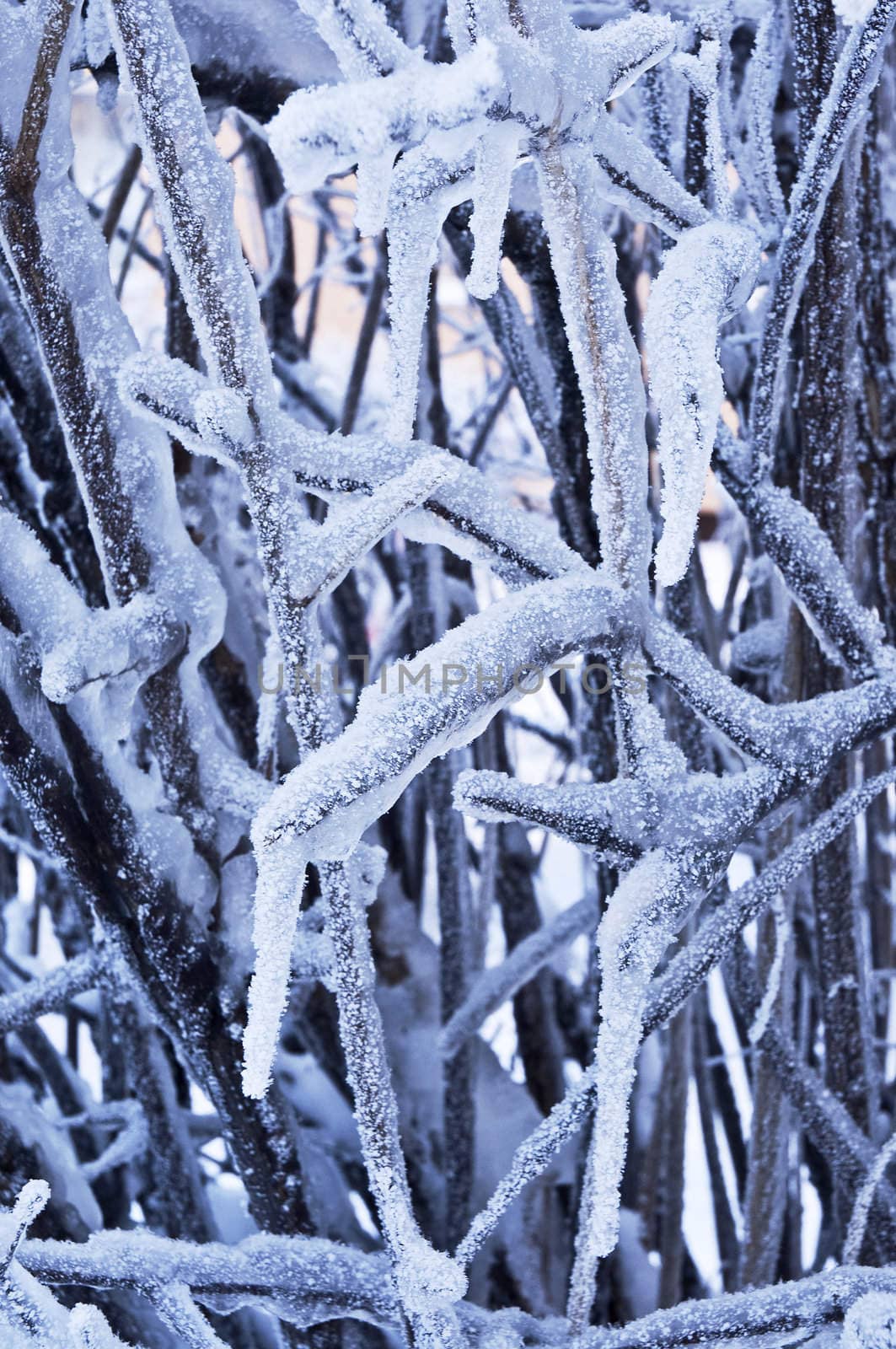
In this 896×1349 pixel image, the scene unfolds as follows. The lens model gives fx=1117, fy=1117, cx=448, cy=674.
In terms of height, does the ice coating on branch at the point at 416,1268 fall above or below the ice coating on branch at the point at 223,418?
below

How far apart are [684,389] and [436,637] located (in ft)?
1.48

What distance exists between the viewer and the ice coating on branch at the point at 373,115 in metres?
0.21

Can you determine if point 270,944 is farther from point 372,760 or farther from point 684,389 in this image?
point 684,389

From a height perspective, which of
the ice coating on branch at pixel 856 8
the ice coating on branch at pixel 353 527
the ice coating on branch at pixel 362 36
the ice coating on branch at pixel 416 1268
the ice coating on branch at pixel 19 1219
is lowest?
the ice coating on branch at pixel 416 1268

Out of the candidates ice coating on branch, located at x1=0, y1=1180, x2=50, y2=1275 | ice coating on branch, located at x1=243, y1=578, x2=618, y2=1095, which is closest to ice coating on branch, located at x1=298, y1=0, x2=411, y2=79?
ice coating on branch, located at x1=243, y1=578, x2=618, y2=1095

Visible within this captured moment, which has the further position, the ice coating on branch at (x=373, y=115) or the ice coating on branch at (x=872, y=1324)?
the ice coating on branch at (x=872, y=1324)

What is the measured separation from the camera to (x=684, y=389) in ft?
0.85

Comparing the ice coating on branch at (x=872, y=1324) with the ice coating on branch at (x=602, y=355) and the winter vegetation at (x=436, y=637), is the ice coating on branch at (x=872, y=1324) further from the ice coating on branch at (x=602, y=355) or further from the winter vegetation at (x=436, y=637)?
the ice coating on branch at (x=602, y=355)

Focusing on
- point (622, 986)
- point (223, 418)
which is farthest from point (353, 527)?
point (622, 986)

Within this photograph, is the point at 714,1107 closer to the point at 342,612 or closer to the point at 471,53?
the point at 342,612

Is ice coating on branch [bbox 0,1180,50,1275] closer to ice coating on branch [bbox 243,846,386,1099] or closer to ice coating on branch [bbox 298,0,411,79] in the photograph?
ice coating on branch [bbox 243,846,386,1099]

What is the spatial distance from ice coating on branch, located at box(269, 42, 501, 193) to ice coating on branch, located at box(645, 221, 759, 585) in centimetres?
7

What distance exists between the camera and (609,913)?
0.31 metres

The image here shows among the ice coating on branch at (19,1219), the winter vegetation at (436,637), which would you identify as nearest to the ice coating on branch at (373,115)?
the winter vegetation at (436,637)
